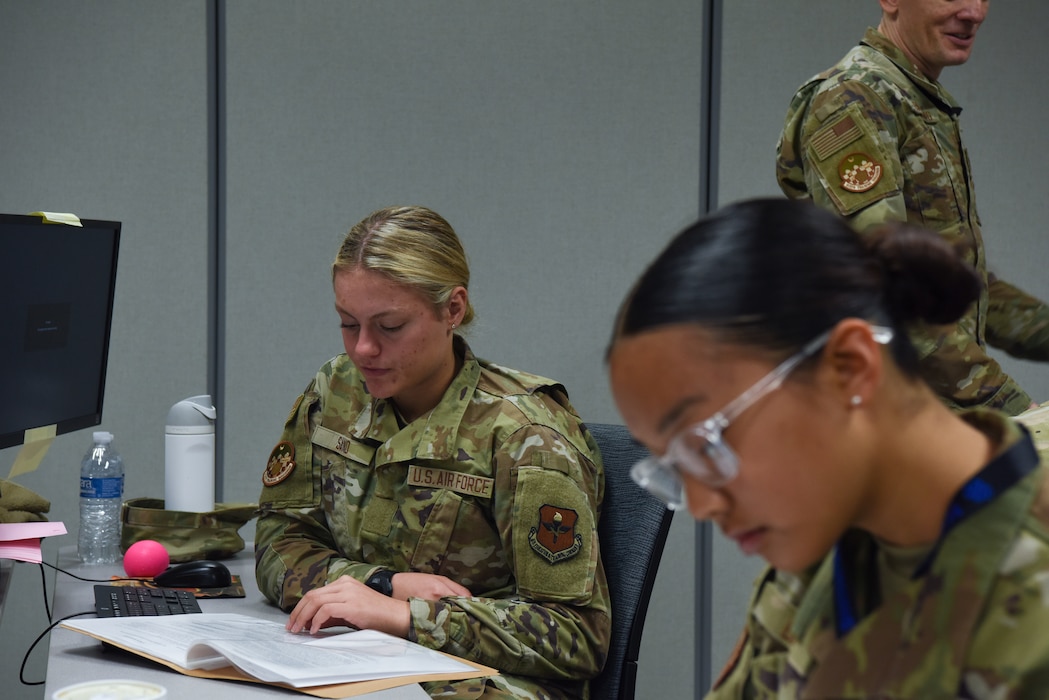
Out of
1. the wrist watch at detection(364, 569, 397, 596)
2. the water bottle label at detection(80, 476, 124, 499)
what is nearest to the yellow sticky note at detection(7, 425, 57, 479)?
the water bottle label at detection(80, 476, 124, 499)

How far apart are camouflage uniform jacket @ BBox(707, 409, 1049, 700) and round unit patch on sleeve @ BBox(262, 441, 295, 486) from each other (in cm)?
118

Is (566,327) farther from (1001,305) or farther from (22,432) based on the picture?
(22,432)

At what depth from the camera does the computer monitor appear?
170 cm

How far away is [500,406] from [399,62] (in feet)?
4.24

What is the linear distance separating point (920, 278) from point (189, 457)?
1.48m

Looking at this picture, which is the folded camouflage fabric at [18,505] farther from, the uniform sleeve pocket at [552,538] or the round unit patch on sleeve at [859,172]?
the round unit patch on sleeve at [859,172]

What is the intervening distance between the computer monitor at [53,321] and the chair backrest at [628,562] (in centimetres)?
93

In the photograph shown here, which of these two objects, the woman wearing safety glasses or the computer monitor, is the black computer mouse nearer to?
the computer monitor

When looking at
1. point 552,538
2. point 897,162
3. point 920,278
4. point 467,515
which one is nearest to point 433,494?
point 467,515

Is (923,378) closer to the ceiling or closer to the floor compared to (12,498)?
closer to the ceiling

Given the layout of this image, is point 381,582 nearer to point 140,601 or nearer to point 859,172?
point 140,601

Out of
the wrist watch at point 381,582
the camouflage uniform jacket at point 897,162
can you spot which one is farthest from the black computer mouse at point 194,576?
the camouflage uniform jacket at point 897,162

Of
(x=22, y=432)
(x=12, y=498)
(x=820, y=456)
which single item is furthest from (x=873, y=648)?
(x=12, y=498)

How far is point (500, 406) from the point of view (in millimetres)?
1678
